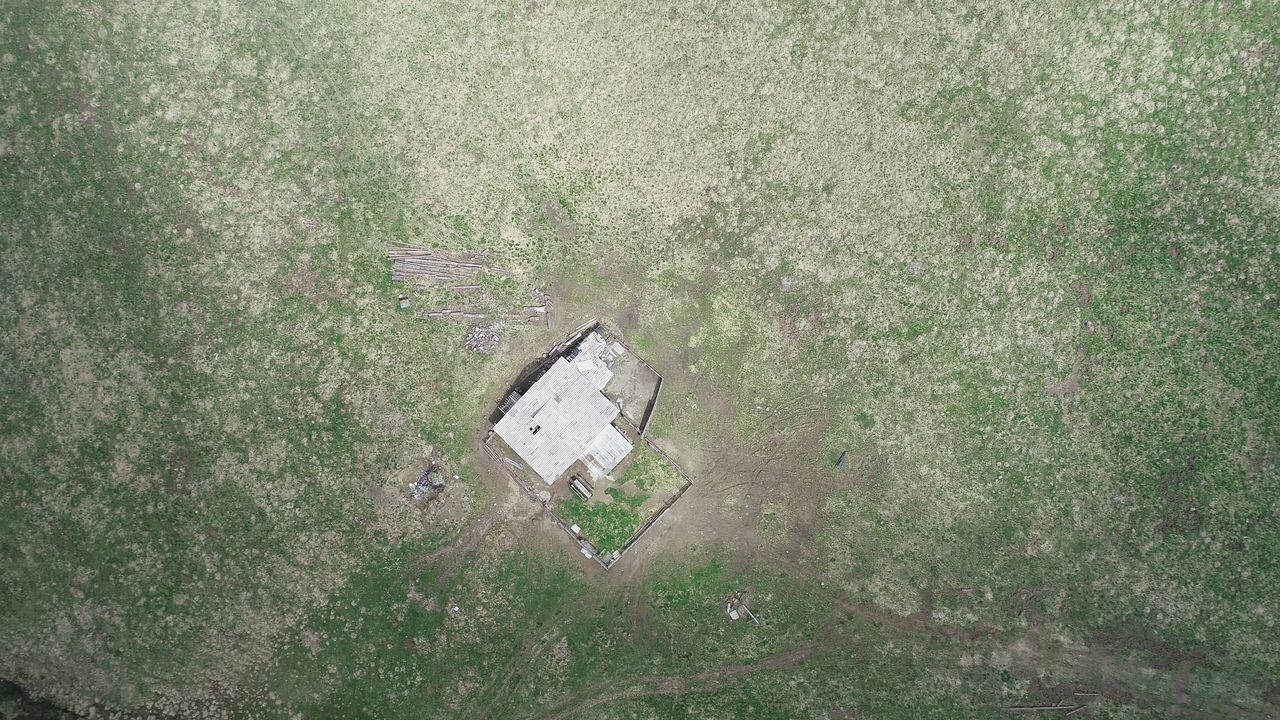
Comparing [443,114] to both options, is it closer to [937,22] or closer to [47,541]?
[937,22]

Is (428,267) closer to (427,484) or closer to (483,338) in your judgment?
(483,338)

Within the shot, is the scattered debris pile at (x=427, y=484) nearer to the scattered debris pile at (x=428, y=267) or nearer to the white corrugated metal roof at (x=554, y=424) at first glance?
the white corrugated metal roof at (x=554, y=424)

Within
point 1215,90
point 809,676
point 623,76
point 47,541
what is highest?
point 1215,90

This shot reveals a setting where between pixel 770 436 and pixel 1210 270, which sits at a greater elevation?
pixel 1210 270

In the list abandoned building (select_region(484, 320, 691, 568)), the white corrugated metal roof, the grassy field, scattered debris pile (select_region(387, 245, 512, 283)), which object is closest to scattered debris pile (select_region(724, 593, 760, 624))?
the grassy field

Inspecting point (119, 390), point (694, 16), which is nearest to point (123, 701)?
point (119, 390)

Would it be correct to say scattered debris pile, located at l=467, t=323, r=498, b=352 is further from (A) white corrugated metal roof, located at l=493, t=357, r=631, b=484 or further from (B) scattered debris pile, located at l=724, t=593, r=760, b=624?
(B) scattered debris pile, located at l=724, t=593, r=760, b=624

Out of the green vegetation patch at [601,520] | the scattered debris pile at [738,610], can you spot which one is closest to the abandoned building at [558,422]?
the green vegetation patch at [601,520]
